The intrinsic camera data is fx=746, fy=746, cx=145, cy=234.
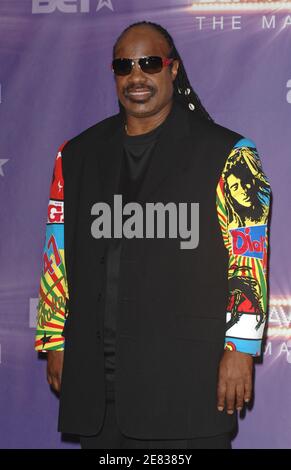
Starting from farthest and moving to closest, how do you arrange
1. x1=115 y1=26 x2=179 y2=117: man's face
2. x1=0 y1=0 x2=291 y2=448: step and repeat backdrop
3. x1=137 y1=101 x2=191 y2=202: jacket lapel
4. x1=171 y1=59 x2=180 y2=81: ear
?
x1=0 y1=0 x2=291 y2=448: step and repeat backdrop → x1=171 y1=59 x2=180 y2=81: ear → x1=115 y1=26 x2=179 y2=117: man's face → x1=137 y1=101 x2=191 y2=202: jacket lapel

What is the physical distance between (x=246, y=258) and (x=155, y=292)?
33 centimetres

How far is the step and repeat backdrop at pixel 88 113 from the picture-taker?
3482 millimetres

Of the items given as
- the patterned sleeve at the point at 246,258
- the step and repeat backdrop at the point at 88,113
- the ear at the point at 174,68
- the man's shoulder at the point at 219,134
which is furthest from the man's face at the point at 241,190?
the step and repeat backdrop at the point at 88,113

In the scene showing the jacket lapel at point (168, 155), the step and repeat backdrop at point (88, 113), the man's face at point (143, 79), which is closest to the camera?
the jacket lapel at point (168, 155)

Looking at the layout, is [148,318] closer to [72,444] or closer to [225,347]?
[225,347]

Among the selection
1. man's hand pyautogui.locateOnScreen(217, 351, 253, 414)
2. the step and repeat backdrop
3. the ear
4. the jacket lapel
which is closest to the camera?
man's hand pyautogui.locateOnScreen(217, 351, 253, 414)

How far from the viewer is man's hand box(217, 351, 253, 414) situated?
2416 mm

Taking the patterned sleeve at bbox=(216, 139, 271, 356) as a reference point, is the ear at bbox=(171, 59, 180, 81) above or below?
above

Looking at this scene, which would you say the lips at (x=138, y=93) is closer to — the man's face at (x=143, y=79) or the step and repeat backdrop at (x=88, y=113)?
the man's face at (x=143, y=79)

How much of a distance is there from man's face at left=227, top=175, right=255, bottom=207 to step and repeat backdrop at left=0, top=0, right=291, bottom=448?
102 cm

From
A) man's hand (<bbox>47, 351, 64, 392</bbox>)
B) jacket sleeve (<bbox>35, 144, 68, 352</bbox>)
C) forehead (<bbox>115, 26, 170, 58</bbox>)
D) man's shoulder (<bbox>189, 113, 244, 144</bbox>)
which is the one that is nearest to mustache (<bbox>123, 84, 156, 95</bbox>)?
forehead (<bbox>115, 26, 170, 58</bbox>)

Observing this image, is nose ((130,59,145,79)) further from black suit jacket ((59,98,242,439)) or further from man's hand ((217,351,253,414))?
man's hand ((217,351,253,414))

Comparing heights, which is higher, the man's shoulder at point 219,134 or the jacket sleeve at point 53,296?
the man's shoulder at point 219,134

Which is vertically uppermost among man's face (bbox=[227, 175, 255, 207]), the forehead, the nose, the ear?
the forehead
